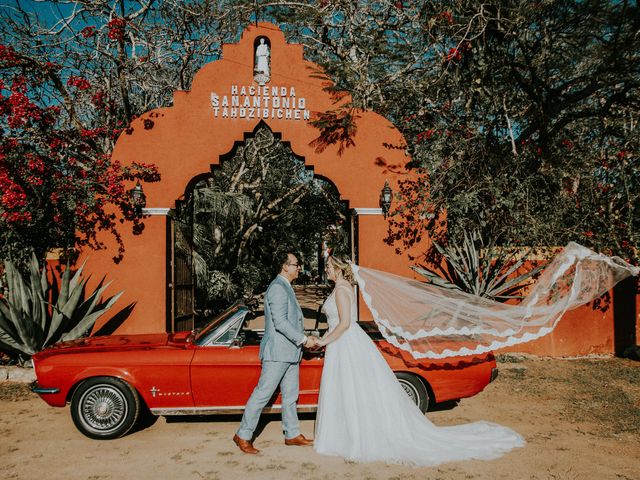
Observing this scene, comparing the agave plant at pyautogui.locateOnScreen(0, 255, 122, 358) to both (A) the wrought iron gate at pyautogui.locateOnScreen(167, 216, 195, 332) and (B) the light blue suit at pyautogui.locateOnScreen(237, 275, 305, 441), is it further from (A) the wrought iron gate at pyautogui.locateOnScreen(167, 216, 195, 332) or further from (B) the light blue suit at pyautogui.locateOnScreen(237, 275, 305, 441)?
(B) the light blue suit at pyautogui.locateOnScreen(237, 275, 305, 441)

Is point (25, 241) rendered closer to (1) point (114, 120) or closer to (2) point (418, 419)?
(1) point (114, 120)

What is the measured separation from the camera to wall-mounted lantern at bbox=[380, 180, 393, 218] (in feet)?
27.6

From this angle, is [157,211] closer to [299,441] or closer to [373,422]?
[299,441]

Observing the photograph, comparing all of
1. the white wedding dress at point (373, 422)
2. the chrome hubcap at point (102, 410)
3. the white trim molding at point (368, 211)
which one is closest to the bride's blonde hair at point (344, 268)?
the white wedding dress at point (373, 422)

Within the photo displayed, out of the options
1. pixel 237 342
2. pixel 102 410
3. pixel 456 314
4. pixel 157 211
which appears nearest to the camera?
pixel 102 410

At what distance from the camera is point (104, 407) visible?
15.6 ft

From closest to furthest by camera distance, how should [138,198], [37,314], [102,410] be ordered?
[102,410] → [37,314] → [138,198]

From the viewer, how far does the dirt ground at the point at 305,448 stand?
4.01 metres

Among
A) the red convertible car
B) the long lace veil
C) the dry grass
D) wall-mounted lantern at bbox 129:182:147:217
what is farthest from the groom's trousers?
wall-mounted lantern at bbox 129:182:147:217

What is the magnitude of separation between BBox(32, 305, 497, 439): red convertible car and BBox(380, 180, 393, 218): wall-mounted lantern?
4.11 metres

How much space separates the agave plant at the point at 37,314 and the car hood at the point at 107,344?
2.16 meters

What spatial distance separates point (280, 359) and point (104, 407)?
5.92ft

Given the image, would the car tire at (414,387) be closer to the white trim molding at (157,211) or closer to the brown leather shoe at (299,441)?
the brown leather shoe at (299,441)

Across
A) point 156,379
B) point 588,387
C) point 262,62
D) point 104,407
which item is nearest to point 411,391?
point 156,379
